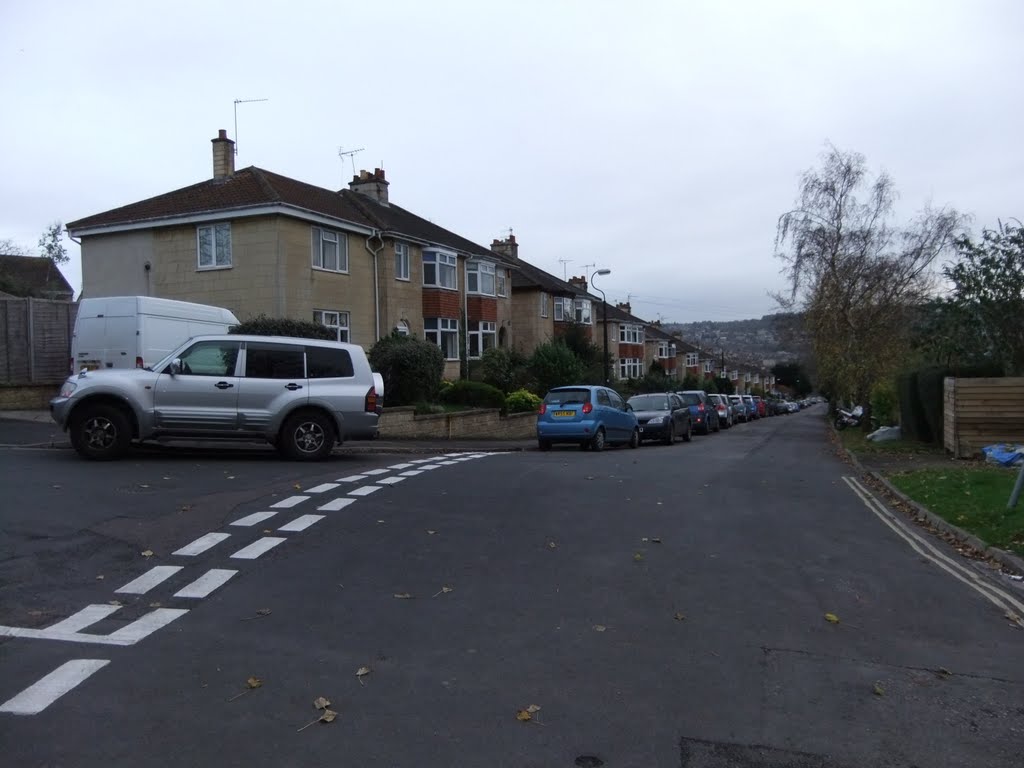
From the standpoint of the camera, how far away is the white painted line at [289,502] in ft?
32.6

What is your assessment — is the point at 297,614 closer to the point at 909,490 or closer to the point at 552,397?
the point at 909,490

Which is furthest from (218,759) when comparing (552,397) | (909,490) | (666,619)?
(552,397)

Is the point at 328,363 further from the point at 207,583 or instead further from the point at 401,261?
the point at 401,261

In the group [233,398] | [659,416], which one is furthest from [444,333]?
[233,398]

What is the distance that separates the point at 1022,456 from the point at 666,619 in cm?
1237

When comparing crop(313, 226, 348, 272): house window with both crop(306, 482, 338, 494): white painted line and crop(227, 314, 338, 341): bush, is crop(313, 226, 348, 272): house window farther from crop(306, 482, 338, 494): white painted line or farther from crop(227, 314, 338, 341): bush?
crop(306, 482, 338, 494): white painted line

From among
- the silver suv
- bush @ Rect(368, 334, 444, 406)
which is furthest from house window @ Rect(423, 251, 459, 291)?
the silver suv

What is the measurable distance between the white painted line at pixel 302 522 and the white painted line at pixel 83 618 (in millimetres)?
2661

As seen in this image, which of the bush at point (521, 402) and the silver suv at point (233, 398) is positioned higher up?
the silver suv at point (233, 398)

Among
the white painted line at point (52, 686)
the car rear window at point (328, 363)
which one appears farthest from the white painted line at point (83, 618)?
the car rear window at point (328, 363)

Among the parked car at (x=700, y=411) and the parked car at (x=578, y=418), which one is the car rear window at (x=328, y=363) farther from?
the parked car at (x=700, y=411)

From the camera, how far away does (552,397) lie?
72.3 ft

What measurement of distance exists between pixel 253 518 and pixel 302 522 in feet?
1.72

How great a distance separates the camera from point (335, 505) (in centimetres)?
1017
